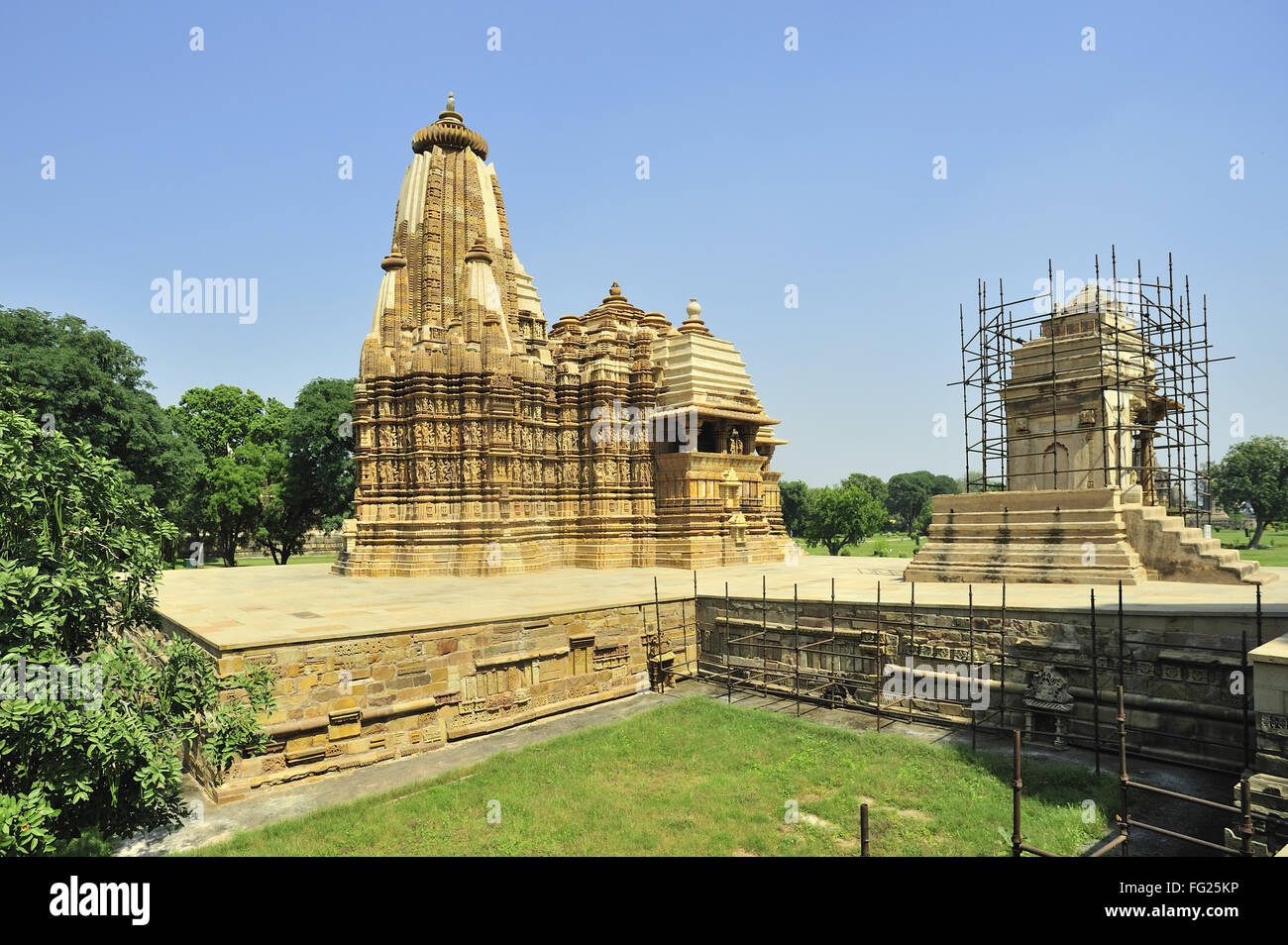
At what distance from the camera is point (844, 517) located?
172 feet

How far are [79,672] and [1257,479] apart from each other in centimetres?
7251

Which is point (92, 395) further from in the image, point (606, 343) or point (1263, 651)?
point (1263, 651)

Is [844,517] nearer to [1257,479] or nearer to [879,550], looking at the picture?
[879,550]

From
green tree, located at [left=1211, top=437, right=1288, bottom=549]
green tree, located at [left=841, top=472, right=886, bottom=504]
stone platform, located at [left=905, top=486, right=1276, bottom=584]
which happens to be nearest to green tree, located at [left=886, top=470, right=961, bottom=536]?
green tree, located at [left=841, top=472, right=886, bottom=504]

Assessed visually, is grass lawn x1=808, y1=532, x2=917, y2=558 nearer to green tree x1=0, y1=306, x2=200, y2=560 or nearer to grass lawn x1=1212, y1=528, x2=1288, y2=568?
grass lawn x1=1212, y1=528, x2=1288, y2=568

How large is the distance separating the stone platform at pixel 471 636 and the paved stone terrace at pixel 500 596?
6 centimetres

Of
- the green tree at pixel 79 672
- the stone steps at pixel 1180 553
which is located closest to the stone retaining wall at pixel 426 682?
the green tree at pixel 79 672

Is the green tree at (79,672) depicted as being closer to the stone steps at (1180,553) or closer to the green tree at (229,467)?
the stone steps at (1180,553)

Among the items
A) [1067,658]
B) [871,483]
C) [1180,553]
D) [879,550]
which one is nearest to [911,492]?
[871,483]

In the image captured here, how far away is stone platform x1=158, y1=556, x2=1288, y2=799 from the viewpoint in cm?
1077

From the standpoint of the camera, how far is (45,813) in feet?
19.7

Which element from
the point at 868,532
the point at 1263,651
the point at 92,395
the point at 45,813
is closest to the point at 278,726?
the point at 45,813

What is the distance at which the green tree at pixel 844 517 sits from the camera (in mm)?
52469
